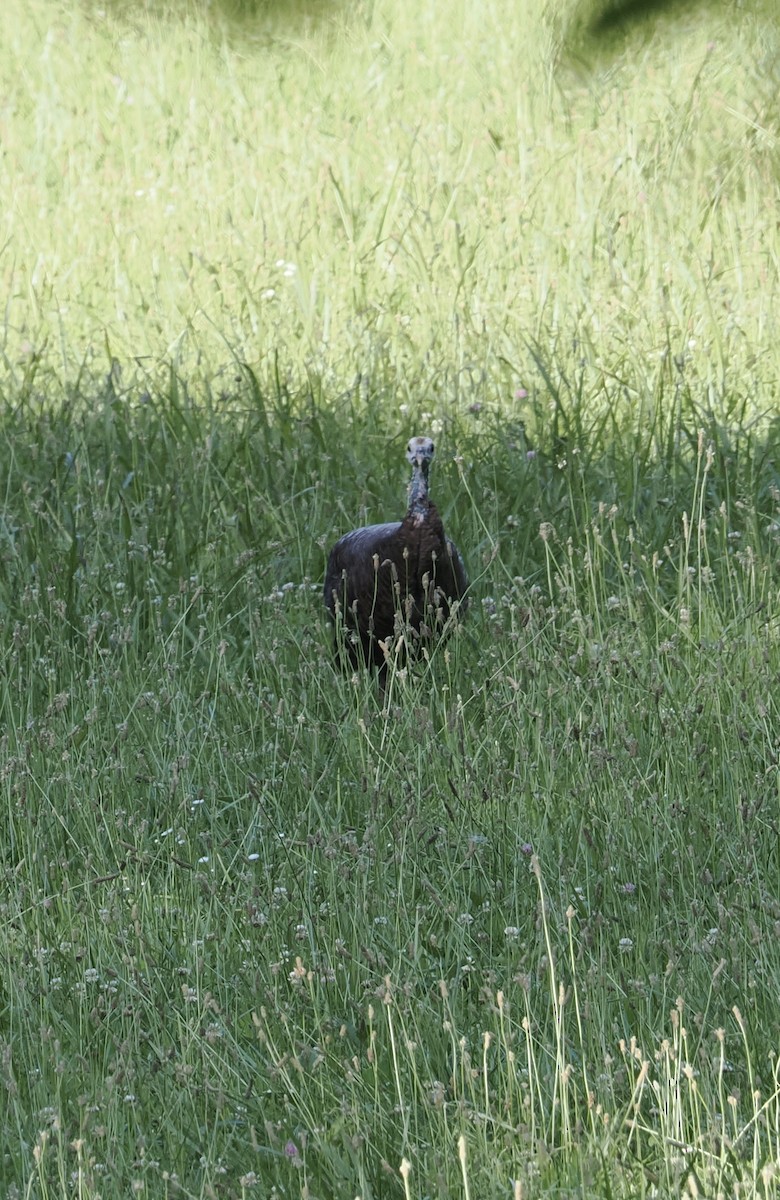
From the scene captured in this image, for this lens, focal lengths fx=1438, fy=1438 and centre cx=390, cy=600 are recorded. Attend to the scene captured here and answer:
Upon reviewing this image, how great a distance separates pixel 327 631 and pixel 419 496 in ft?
1.66

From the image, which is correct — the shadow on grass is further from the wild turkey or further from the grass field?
the wild turkey

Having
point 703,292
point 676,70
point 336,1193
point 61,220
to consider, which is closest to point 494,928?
point 336,1193

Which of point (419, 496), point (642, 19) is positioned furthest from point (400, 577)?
point (642, 19)

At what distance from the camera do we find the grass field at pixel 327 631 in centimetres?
239

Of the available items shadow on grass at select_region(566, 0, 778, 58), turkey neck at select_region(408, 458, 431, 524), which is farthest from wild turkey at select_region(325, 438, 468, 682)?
shadow on grass at select_region(566, 0, 778, 58)

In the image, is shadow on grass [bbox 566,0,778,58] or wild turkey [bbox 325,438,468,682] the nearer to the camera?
wild turkey [bbox 325,438,468,682]

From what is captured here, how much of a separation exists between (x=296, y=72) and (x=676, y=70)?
235 cm

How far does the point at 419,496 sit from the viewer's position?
442cm

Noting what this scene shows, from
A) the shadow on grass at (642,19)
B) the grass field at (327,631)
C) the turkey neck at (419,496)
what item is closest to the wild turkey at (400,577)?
the turkey neck at (419,496)

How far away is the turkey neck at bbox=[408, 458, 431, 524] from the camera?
4398mm

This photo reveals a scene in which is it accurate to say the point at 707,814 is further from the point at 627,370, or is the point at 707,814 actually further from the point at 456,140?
the point at 456,140

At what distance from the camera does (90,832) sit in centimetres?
337

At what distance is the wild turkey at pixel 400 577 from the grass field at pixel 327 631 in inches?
5.6

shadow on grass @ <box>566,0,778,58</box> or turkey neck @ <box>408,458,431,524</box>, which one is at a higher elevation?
shadow on grass @ <box>566,0,778,58</box>
